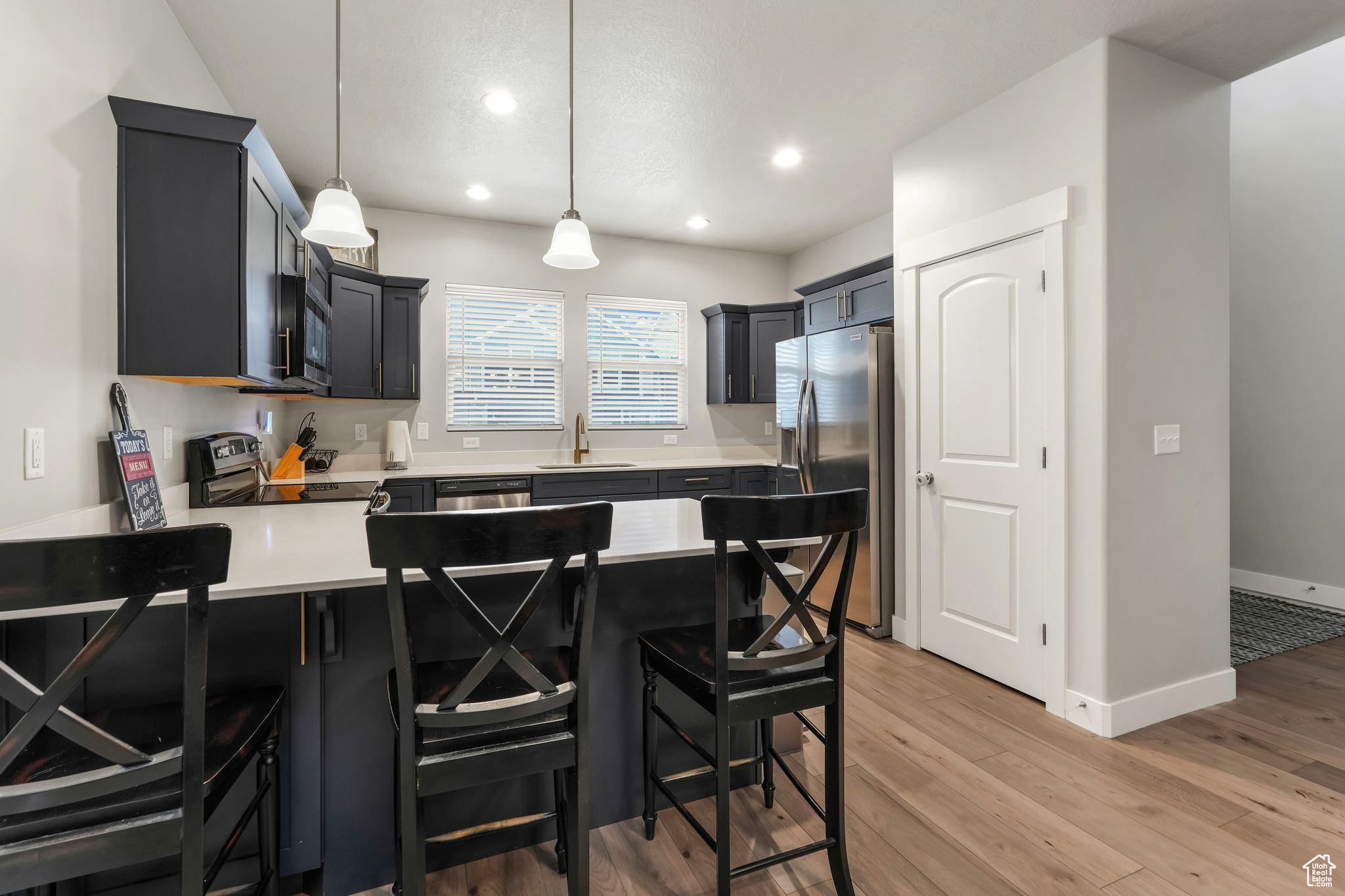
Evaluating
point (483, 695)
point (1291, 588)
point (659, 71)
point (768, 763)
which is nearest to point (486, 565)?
point (483, 695)

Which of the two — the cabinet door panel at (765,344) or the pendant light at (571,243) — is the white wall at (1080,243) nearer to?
the pendant light at (571,243)

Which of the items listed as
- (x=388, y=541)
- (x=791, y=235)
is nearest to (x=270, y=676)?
(x=388, y=541)

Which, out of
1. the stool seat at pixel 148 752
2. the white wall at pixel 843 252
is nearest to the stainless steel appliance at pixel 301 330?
the stool seat at pixel 148 752

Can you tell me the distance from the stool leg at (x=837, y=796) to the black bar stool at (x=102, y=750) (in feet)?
4.13

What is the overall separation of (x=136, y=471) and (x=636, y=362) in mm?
3499

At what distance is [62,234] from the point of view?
168 cm

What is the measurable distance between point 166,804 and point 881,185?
4303 millimetres

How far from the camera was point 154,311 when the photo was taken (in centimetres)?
197

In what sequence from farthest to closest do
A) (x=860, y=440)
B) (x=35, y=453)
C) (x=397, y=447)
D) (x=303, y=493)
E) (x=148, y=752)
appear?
1. (x=397, y=447)
2. (x=860, y=440)
3. (x=303, y=493)
4. (x=35, y=453)
5. (x=148, y=752)

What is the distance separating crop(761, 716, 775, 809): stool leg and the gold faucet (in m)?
3.07

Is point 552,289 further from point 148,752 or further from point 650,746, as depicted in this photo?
point 148,752

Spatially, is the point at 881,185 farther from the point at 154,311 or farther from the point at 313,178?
the point at 154,311

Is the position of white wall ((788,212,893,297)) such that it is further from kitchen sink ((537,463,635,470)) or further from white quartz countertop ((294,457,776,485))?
kitchen sink ((537,463,635,470))

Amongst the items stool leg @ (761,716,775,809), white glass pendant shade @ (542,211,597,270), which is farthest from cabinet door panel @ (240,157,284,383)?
stool leg @ (761,716,775,809)
